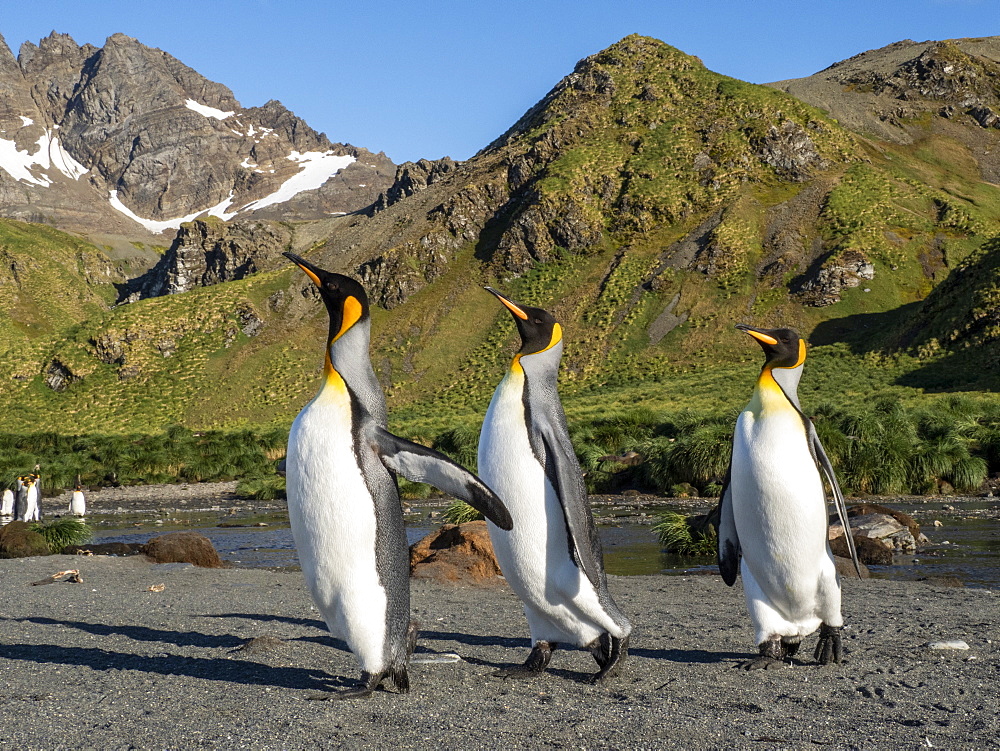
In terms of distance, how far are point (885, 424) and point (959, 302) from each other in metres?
34.5

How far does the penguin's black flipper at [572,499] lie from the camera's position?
211 inches

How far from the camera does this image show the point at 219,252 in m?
102

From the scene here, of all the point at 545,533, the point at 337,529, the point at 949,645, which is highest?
the point at 337,529

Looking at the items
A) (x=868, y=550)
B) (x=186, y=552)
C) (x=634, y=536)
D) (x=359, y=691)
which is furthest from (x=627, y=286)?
(x=359, y=691)

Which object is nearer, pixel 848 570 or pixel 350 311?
pixel 350 311

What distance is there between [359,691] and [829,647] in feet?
10.0

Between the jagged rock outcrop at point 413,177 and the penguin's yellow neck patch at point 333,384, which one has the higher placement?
the jagged rock outcrop at point 413,177

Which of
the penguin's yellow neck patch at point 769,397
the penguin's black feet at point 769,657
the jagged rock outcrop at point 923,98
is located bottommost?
the penguin's black feet at point 769,657

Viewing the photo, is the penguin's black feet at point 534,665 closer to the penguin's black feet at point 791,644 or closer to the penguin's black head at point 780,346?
the penguin's black feet at point 791,644

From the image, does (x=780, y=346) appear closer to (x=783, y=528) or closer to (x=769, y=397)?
(x=769, y=397)

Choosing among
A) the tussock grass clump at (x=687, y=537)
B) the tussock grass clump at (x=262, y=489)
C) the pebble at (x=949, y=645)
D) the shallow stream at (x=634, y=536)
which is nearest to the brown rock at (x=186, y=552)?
the shallow stream at (x=634, y=536)

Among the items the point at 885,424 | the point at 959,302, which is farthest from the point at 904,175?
the point at 885,424

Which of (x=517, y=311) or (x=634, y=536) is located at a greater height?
(x=517, y=311)

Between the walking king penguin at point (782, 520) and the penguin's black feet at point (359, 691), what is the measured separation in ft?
7.81
